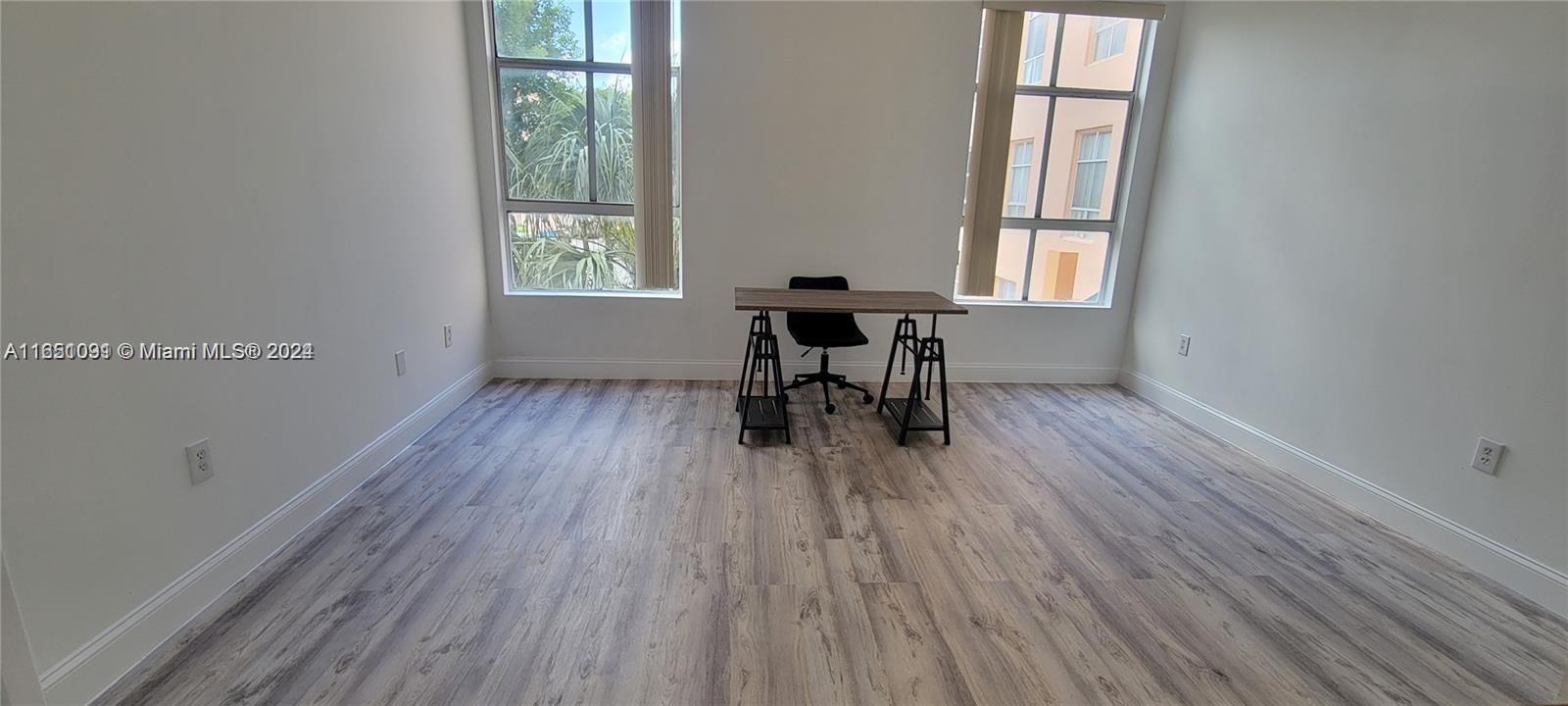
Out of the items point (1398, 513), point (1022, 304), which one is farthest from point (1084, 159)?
point (1398, 513)

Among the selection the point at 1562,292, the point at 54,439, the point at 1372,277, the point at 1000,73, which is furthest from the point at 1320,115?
the point at 54,439

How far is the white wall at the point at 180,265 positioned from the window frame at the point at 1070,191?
3.57 metres

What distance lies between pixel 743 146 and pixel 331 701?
10.9ft

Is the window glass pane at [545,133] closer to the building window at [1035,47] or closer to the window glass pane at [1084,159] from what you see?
the building window at [1035,47]

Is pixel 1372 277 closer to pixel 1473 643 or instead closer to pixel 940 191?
pixel 1473 643

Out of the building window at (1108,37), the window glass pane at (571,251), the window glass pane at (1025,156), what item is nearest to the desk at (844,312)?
the window glass pane at (571,251)

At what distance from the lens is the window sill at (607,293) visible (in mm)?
3973

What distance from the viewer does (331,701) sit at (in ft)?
4.72

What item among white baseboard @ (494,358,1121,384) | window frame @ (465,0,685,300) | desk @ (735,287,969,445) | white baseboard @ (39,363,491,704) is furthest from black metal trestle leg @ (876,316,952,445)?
white baseboard @ (39,363,491,704)

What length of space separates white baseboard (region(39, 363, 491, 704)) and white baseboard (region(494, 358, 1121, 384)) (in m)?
1.30

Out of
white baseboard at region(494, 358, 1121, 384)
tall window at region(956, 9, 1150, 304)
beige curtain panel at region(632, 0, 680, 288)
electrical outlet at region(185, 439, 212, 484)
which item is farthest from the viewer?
white baseboard at region(494, 358, 1121, 384)

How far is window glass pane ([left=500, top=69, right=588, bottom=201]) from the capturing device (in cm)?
370

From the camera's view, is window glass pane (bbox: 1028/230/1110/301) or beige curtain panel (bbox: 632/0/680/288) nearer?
beige curtain panel (bbox: 632/0/680/288)

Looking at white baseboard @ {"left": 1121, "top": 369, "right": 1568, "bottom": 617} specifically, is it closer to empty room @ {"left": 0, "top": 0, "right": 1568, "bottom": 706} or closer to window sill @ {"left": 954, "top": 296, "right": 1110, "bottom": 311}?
empty room @ {"left": 0, "top": 0, "right": 1568, "bottom": 706}
